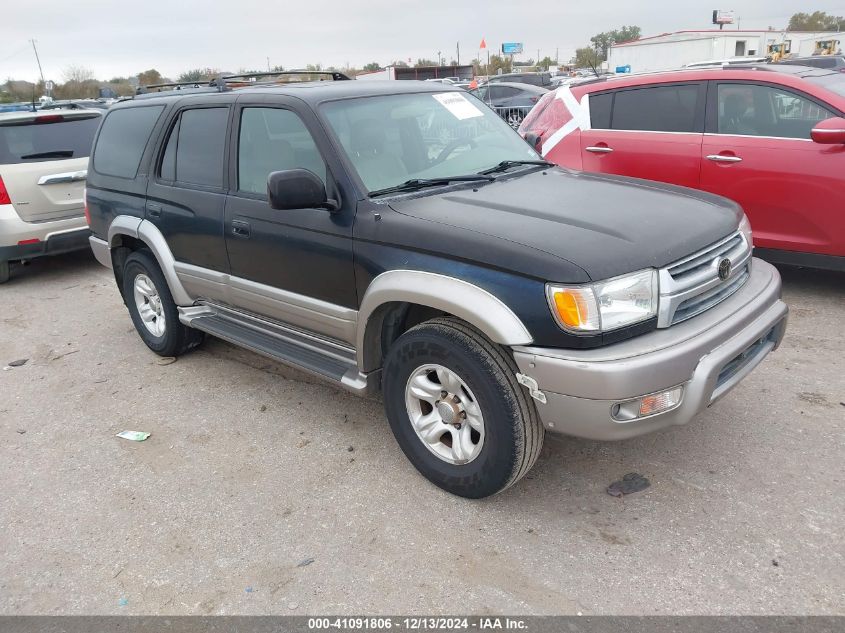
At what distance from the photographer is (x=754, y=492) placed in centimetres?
307

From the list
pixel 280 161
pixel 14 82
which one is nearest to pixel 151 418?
pixel 280 161

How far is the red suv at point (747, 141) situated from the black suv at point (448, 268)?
1.50m

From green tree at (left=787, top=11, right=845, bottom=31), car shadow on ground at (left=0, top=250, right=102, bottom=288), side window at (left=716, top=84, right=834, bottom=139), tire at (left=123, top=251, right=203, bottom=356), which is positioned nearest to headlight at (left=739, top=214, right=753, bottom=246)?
side window at (left=716, top=84, right=834, bottom=139)

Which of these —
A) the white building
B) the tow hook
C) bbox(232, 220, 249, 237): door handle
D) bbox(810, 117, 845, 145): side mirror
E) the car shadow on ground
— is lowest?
the car shadow on ground

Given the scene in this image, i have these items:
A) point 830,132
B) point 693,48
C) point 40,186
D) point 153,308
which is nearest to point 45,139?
point 40,186

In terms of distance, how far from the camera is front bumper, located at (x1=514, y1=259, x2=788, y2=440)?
8.33ft

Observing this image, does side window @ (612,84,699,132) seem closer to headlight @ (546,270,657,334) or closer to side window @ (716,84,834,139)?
side window @ (716,84,834,139)

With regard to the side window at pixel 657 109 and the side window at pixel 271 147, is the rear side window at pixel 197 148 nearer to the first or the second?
the side window at pixel 271 147

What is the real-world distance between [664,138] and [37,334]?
5.68 metres

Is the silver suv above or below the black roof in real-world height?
below

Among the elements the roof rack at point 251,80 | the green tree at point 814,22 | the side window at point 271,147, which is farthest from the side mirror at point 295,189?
the green tree at point 814,22

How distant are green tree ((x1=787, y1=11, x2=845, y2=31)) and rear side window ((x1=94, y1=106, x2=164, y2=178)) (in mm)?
91215

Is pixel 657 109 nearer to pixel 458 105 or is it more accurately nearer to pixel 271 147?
pixel 458 105

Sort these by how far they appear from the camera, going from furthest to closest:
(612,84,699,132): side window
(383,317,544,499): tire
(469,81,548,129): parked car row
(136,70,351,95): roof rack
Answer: (469,81,548,129): parked car row, (612,84,699,132): side window, (136,70,351,95): roof rack, (383,317,544,499): tire
